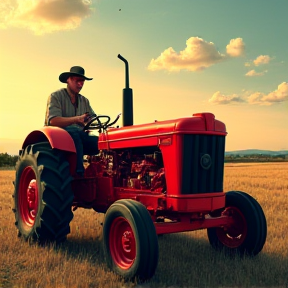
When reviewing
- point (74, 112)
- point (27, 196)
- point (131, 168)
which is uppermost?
point (74, 112)

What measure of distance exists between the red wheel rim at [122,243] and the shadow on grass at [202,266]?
307mm

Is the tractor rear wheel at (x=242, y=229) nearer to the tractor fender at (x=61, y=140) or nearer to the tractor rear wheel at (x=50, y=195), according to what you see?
the tractor rear wheel at (x=50, y=195)

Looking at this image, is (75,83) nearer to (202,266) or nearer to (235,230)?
(235,230)

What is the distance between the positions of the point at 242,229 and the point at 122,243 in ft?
5.75

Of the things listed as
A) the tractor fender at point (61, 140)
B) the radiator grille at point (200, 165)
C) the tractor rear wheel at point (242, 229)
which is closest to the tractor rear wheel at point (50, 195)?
the tractor fender at point (61, 140)

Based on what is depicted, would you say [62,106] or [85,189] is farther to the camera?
[62,106]

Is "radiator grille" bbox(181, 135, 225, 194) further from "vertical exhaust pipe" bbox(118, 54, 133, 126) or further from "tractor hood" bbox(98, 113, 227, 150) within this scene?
"vertical exhaust pipe" bbox(118, 54, 133, 126)

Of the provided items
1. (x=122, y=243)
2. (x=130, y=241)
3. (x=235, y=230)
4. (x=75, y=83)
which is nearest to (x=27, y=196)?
(x=75, y=83)

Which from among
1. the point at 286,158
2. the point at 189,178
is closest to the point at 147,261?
the point at 189,178

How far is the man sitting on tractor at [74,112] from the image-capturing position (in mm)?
5821

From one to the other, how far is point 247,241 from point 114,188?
1826 millimetres

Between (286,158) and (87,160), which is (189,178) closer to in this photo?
(87,160)

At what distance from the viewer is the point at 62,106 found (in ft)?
20.2

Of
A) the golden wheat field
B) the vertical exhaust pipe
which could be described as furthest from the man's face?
the golden wheat field
